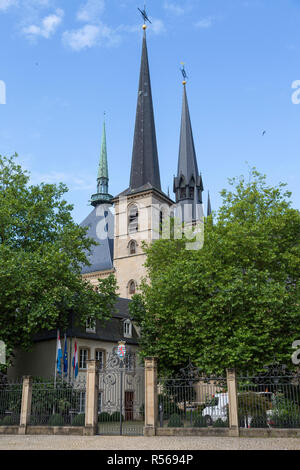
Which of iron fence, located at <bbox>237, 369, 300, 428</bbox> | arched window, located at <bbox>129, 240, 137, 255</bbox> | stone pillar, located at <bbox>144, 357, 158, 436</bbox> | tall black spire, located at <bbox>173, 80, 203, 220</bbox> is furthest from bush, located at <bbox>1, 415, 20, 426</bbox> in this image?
tall black spire, located at <bbox>173, 80, 203, 220</bbox>

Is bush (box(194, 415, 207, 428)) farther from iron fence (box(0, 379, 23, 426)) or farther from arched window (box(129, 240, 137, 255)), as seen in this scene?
arched window (box(129, 240, 137, 255))

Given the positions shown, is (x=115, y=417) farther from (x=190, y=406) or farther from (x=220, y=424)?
(x=220, y=424)

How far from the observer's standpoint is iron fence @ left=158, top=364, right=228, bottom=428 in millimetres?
17172

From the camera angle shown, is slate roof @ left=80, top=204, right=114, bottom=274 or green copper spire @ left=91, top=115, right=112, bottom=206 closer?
slate roof @ left=80, top=204, right=114, bottom=274

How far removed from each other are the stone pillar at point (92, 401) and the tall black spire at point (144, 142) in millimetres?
41068

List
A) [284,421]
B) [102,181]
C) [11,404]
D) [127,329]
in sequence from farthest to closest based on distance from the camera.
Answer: [102,181] < [127,329] < [11,404] < [284,421]

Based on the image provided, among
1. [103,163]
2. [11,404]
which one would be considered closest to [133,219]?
[103,163]

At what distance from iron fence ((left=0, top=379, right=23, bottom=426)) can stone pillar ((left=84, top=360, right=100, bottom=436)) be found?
3.77m

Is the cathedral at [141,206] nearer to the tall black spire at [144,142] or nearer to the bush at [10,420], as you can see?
the tall black spire at [144,142]

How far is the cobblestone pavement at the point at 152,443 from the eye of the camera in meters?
13.3

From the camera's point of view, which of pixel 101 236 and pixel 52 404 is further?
pixel 101 236

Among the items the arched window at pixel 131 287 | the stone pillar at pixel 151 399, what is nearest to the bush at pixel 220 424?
the stone pillar at pixel 151 399

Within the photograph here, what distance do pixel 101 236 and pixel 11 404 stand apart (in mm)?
45272

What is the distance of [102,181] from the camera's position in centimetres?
7938
